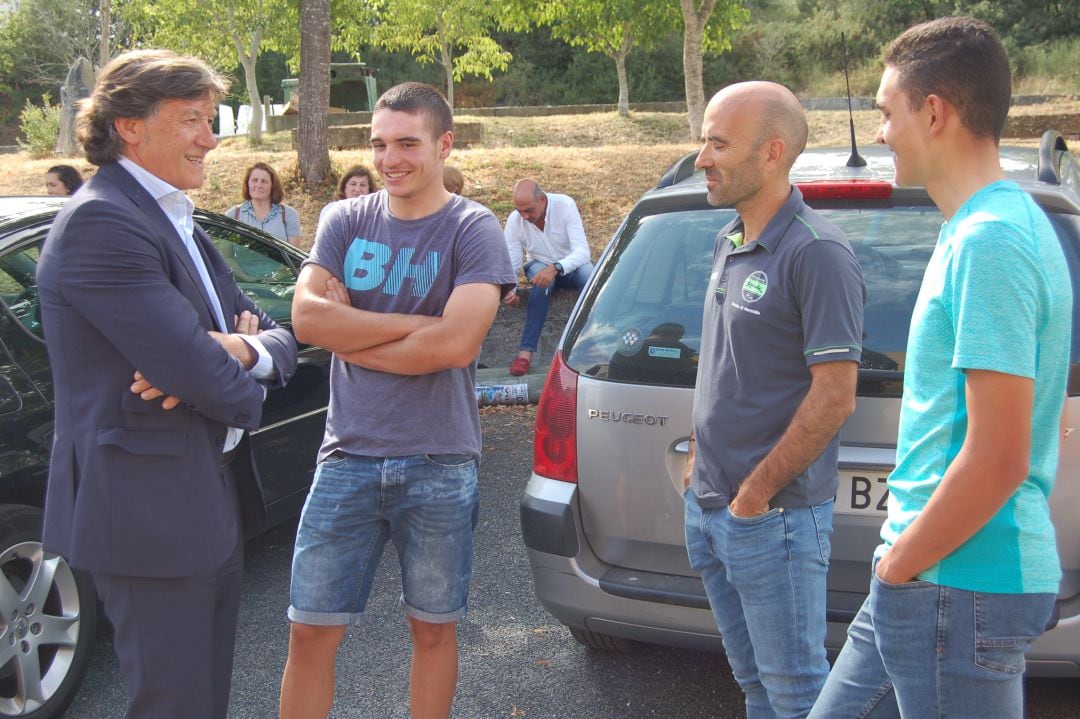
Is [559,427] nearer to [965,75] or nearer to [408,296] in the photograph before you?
[408,296]

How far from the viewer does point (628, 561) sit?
10.2 ft

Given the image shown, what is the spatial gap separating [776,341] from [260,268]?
11.6ft

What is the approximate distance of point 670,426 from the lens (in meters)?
2.97

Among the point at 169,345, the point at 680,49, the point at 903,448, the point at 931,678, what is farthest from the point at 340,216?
the point at 680,49

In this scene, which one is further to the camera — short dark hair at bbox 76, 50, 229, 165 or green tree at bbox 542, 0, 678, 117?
green tree at bbox 542, 0, 678, 117

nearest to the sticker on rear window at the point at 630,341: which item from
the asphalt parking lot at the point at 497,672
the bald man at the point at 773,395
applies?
the bald man at the point at 773,395

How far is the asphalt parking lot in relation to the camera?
3395mm

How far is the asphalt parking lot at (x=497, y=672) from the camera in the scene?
3.39 metres

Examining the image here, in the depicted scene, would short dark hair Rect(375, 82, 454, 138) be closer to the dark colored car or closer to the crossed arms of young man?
the crossed arms of young man

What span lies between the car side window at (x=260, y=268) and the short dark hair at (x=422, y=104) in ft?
7.00

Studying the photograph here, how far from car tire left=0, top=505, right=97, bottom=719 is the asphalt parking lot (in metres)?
0.18

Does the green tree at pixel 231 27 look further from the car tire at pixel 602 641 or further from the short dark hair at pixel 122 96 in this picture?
the short dark hair at pixel 122 96

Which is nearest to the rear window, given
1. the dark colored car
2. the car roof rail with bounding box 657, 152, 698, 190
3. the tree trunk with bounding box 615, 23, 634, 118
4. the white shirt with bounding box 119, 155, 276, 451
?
the car roof rail with bounding box 657, 152, 698, 190

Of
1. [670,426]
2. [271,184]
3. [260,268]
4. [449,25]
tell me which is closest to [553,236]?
[271,184]
